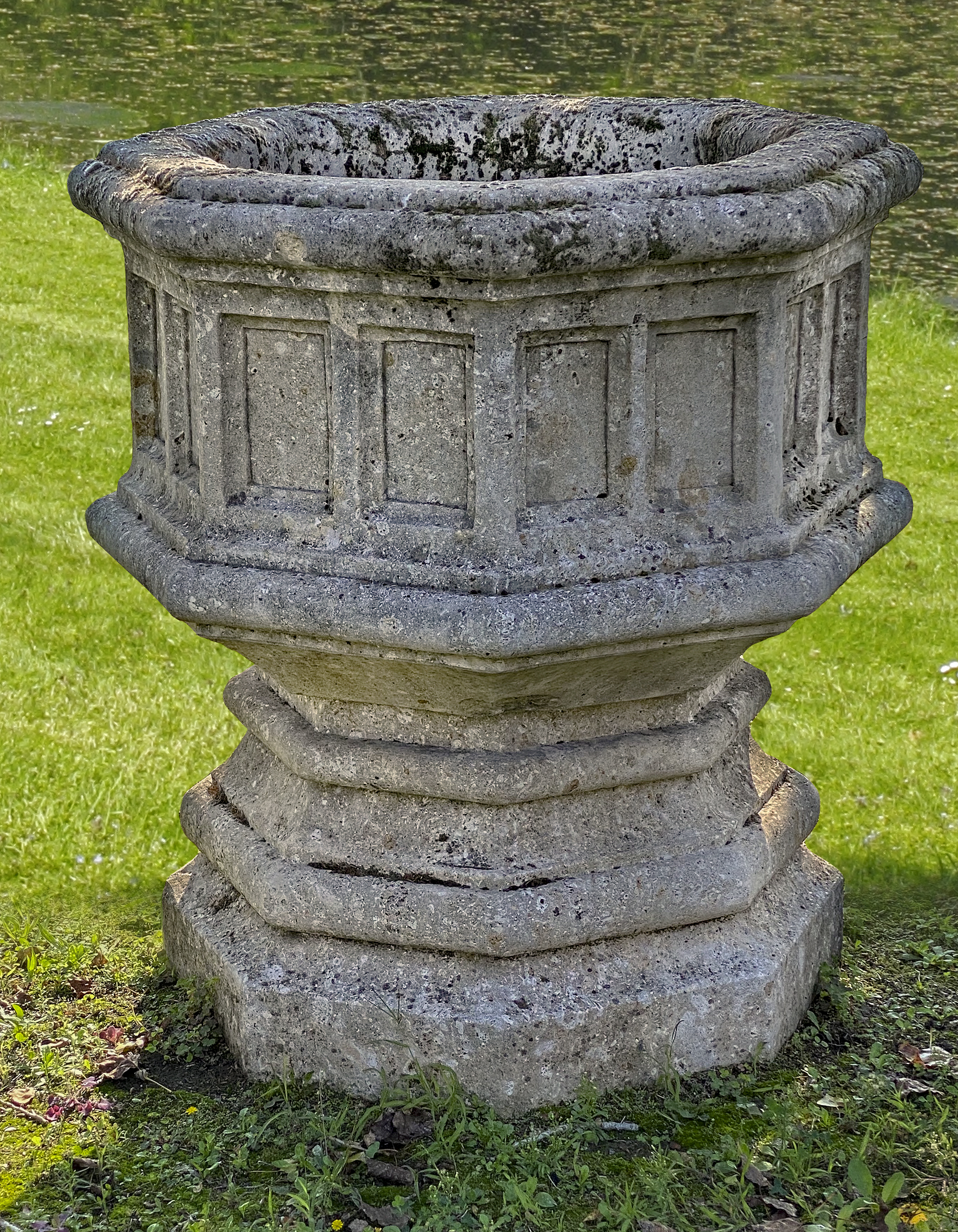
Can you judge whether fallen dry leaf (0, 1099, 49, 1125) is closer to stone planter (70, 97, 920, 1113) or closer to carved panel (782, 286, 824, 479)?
stone planter (70, 97, 920, 1113)

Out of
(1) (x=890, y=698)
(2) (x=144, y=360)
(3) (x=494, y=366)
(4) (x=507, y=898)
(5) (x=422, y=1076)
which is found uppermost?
(3) (x=494, y=366)

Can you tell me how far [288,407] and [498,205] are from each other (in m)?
0.46

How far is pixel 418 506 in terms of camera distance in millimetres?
2607

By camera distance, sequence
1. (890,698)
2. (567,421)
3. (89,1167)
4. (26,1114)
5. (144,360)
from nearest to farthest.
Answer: (567,421) < (89,1167) < (26,1114) < (144,360) < (890,698)

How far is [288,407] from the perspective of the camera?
8.73 ft

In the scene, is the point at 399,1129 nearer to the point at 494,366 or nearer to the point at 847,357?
the point at 494,366

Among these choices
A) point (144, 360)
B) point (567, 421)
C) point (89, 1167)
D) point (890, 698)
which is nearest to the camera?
point (567, 421)

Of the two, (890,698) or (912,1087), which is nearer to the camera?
(912,1087)

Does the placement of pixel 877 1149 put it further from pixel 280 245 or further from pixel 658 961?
pixel 280 245

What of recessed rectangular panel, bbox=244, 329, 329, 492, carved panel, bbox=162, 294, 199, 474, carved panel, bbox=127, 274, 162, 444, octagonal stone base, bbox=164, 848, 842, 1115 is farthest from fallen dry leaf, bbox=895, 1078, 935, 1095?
carved panel, bbox=127, 274, 162, 444

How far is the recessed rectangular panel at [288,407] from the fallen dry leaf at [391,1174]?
107cm

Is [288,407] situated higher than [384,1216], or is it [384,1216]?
[288,407]

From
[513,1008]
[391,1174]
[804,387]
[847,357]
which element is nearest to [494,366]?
[804,387]

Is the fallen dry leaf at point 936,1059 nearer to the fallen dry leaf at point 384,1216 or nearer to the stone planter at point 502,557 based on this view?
the stone planter at point 502,557
